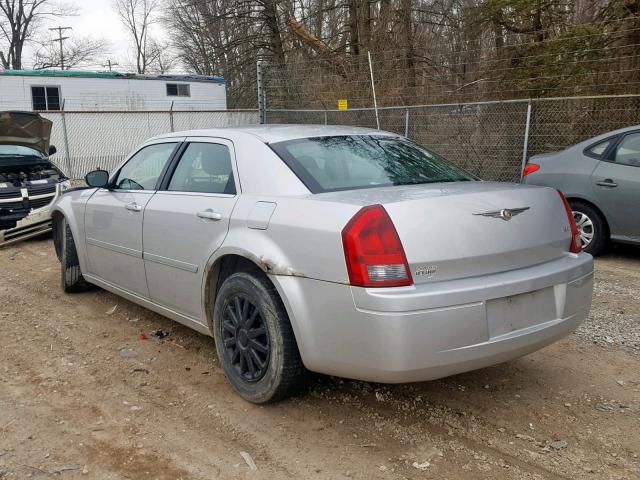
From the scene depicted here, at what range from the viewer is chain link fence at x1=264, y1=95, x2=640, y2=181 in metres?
9.85

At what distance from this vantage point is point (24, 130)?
10.2m

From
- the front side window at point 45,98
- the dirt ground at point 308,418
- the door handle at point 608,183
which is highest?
the front side window at point 45,98

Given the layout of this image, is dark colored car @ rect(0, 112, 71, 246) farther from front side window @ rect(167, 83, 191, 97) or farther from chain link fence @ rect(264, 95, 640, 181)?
front side window @ rect(167, 83, 191, 97)

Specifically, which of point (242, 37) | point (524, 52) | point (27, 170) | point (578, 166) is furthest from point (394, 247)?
point (242, 37)

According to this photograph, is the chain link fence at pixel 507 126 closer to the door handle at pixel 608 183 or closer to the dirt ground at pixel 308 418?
the door handle at pixel 608 183

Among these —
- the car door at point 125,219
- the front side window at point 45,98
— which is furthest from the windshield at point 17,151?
the front side window at point 45,98

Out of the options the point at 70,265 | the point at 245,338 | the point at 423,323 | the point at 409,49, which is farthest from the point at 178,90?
the point at 423,323

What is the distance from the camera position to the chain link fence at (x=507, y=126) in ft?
32.3

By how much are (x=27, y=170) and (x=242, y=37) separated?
15577 millimetres

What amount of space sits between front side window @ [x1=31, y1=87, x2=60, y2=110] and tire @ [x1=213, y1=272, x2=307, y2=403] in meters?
21.1

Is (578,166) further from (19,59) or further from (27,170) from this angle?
(19,59)

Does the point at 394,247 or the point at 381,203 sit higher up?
the point at 381,203

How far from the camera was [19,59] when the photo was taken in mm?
41656

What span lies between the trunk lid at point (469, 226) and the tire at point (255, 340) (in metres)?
0.64
